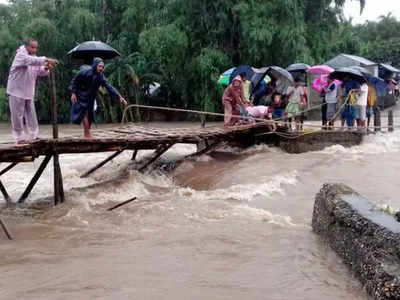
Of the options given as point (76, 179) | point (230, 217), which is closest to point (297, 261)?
point (230, 217)

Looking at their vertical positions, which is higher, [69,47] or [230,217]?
[69,47]

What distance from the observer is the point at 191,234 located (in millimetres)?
5742

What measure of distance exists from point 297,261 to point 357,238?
70cm

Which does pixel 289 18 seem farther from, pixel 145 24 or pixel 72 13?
pixel 72 13

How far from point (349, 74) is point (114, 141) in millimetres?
5692

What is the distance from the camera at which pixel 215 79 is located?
19.4 metres

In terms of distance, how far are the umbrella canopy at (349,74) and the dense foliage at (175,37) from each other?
7.87m

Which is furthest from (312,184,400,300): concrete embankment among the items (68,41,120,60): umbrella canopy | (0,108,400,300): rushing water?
(68,41,120,60): umbrella canopy

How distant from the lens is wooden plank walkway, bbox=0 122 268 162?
641 cm

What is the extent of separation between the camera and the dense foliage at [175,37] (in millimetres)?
19188

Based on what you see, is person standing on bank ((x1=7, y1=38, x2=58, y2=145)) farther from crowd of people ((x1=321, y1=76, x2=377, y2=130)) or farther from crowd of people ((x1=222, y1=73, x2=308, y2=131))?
crowd of people ((x1=321, y1=76, x2=377, y2=130))

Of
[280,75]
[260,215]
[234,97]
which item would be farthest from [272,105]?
[260,215]

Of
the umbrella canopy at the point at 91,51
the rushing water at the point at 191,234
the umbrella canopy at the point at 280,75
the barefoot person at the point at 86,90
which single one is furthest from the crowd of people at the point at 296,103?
the barefoot person at the point at 86,90

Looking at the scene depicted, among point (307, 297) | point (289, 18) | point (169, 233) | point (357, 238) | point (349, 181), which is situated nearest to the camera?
point (307, 297)
